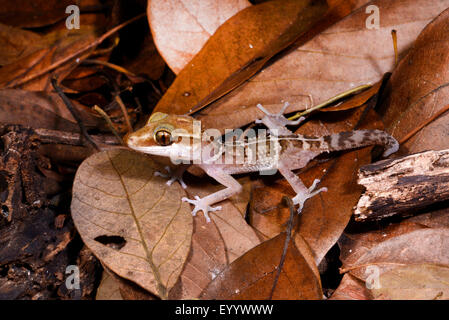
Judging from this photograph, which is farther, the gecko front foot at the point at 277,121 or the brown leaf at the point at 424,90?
the gecko front foot at the point at 277,121

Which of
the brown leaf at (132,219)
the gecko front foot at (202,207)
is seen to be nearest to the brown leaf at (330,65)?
the gecko front foot at (202,207)

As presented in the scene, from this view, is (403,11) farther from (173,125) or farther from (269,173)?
(173,125)

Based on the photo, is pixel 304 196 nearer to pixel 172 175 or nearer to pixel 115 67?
pixel 172 175

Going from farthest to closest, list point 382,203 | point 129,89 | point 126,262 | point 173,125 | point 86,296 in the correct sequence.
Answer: point 129,89 < point 173,125 < point 86,296 < point 382,203 < point 126,262

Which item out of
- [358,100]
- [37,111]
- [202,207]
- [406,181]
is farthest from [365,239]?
[37,111]

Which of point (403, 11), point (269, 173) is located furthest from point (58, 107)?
point (403, 11)

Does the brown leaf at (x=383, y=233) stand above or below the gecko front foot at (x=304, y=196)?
below

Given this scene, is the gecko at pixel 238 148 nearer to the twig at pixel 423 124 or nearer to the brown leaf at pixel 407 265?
the twig at pixel 423 124
